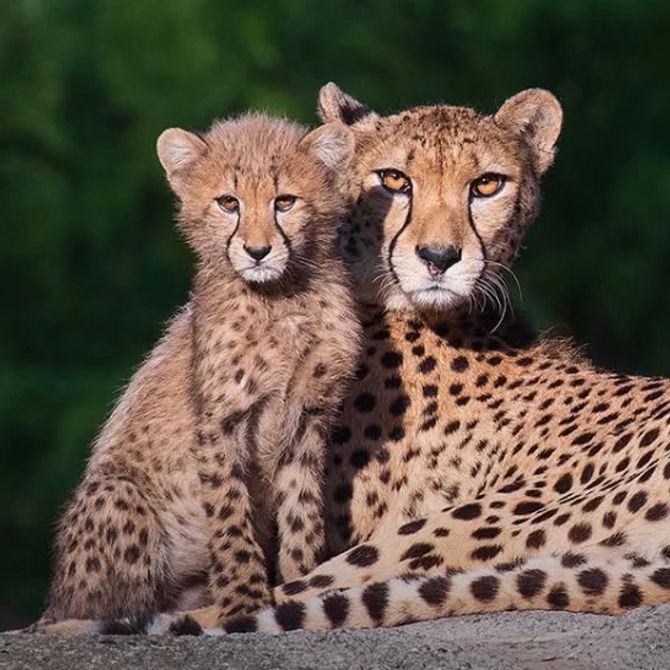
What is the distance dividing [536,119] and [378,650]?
1968 millimetres

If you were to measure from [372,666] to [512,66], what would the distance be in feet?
25.1

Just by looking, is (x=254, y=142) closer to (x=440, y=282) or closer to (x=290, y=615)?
A: (x=440, y=282)

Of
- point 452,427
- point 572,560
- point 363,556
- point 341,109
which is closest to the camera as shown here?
point 572,560

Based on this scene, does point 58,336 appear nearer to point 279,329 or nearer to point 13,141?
point 13,141

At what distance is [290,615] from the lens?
147 inches

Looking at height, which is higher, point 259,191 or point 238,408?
point 259,191

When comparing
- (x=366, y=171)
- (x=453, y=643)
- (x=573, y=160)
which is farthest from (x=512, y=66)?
(x=453, y=643)

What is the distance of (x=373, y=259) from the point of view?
4.65m

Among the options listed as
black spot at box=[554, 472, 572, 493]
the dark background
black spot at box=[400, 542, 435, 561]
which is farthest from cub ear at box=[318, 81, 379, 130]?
the dark background

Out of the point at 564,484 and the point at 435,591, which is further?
the point at 564,484

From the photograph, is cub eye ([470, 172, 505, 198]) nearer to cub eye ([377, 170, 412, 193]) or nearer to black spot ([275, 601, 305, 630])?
cub eye ([377, 170, 412, 193])

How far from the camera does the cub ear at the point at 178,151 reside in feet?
13.9

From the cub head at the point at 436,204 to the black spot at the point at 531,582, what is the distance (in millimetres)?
885

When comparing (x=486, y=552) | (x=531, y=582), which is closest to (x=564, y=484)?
(x=486, y=552)
